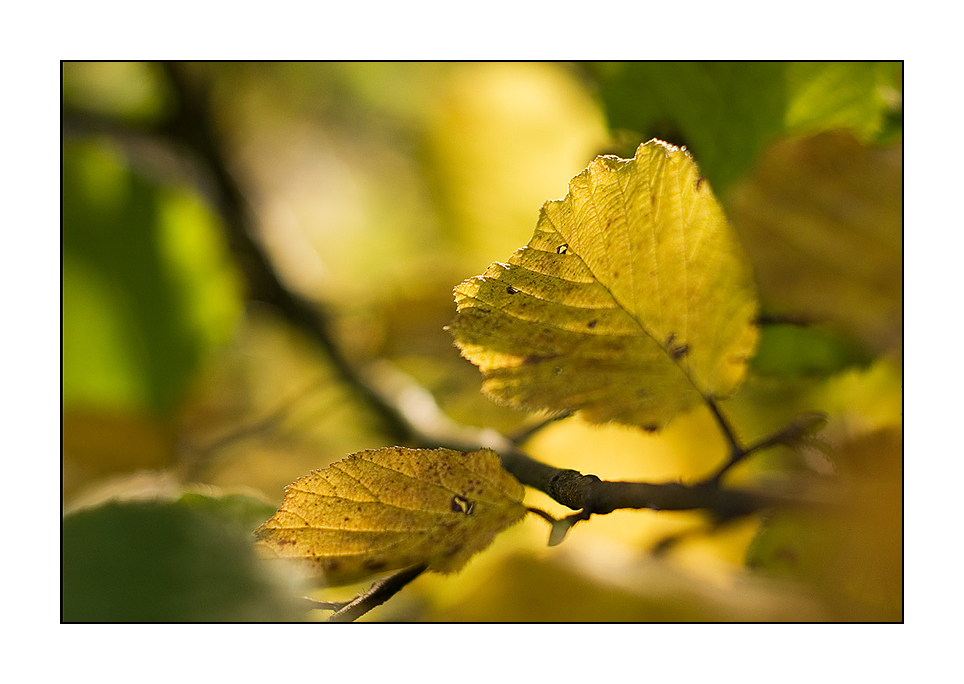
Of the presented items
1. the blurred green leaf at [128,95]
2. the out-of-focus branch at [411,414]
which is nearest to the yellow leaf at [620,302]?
the out-of-focus branch at [411,414]

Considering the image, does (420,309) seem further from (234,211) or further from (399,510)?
(399,510)

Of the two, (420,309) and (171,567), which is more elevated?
(420,309)

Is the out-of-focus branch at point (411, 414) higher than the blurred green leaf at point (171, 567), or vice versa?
the out-of-focus branch at point (411, 414)

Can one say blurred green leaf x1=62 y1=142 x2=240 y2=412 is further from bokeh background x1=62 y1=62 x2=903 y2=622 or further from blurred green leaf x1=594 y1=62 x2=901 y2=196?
blurred green leaf x1=594 y1=62 x2=901 y2=196

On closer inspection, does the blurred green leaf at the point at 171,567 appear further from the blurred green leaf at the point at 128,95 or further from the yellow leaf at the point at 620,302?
the blurred green leaf at the point at 128,95

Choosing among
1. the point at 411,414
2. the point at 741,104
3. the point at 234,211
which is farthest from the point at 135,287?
the point at 741,104

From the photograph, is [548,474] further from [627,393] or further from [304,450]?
[304,450]
